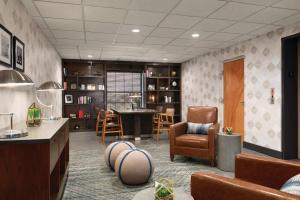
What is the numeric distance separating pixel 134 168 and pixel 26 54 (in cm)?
229

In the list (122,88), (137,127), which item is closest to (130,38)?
(137,127)

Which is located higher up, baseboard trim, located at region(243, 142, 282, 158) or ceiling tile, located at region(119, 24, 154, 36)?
ceiling tile, located at region(119, 24, 154, 36)

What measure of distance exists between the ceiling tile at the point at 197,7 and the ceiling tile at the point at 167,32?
850 millimetres

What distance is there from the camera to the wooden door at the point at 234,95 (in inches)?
214

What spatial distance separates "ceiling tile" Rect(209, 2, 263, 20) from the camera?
10.7ft

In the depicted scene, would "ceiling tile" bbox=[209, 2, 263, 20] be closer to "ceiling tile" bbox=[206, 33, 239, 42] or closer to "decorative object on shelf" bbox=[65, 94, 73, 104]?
"ceiling tile" bbox=[206, 33, 239, 42]

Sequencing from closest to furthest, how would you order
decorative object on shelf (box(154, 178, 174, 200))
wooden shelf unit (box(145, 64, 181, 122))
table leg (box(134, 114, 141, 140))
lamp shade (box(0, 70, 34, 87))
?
decorative object on shelf (box(154, 178, 174, 200)) → lamp shade (box(0, 70, 34, 87)) → table leg (box(134, 114, 141, 140)) → wooden shelf unit (box(145, 64, 181, 122))

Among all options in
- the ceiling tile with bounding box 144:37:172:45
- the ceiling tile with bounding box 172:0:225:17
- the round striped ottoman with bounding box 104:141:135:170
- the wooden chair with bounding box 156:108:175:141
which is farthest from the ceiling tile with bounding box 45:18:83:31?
the wooden chair with bounding box 156:108:175:141

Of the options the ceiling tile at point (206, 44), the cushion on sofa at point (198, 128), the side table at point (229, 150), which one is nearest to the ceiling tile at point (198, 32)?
the ceiling tile at point (206, 44)

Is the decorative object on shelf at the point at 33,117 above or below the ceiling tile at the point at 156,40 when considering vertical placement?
below

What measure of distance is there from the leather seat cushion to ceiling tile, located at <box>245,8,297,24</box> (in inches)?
84.4

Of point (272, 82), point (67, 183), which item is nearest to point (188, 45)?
point (272, 82)

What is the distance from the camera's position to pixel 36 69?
3945 mm

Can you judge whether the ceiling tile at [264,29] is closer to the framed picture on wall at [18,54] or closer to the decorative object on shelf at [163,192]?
the decorative object on shelf at [163,192]
